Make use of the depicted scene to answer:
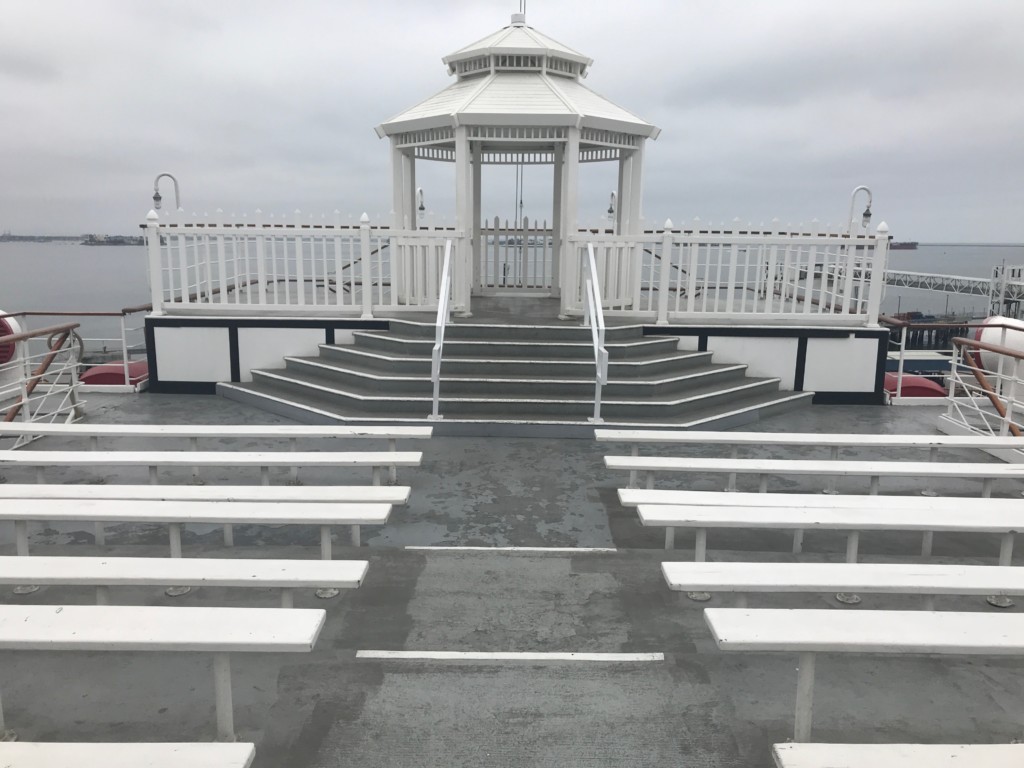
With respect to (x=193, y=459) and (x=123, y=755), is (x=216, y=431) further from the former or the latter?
(x=123, y=755)

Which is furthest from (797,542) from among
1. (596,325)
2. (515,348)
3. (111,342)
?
(111,342)

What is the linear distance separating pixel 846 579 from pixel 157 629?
9.10 feet

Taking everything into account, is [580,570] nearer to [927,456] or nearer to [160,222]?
[927,456]

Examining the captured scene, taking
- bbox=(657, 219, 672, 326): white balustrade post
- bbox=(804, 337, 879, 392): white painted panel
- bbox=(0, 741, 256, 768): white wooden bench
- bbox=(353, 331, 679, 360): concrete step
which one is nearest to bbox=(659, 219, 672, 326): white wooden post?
bbox=(657, 219, 672, 326): white balustrade post

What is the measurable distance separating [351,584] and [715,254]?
6824 millimetres

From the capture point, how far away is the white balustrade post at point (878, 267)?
8.34 m

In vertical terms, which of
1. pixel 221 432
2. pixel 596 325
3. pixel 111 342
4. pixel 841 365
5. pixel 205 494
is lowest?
pixel 111 342

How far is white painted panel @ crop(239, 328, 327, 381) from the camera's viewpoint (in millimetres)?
8633

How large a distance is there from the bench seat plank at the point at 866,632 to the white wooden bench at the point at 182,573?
1.59 m

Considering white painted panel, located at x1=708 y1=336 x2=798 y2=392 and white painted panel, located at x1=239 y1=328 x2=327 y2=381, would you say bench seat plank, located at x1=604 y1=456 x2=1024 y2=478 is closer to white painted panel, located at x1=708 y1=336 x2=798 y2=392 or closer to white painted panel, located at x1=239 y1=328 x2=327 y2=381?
white painted panel, located at x1=708 y1=336 x2=798 y2=392

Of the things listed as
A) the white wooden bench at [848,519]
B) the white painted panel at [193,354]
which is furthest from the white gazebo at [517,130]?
the white wooden bench at [848,519]

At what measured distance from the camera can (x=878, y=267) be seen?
835 cm

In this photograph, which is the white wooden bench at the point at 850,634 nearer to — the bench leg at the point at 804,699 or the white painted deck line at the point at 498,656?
the bench leg at the point at 804,699

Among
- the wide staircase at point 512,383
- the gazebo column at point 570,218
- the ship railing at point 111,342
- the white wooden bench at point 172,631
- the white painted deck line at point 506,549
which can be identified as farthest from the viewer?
the gazebo column at point 570,218
